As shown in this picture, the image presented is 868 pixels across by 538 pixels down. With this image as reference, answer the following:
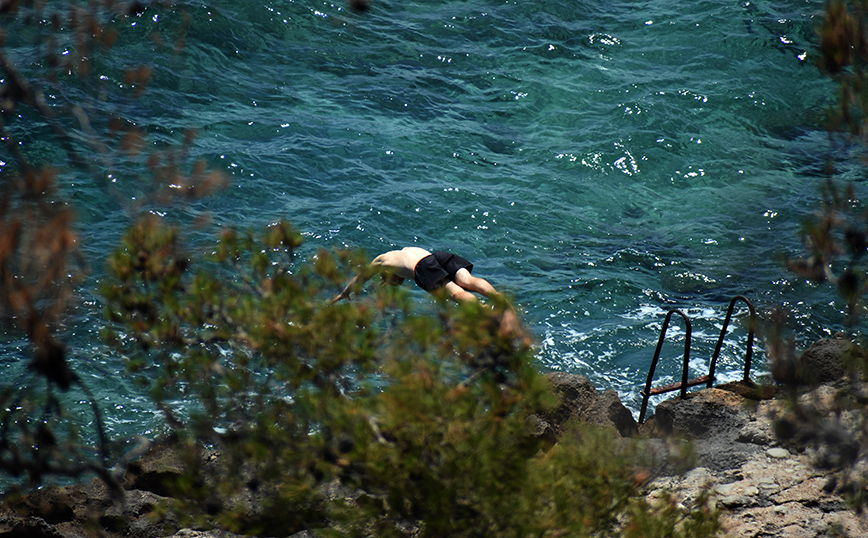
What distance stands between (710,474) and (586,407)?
1457 mm

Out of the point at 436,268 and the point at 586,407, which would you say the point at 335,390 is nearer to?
the point at 586,407

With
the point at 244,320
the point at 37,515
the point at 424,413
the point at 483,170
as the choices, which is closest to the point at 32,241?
the point at 244,320

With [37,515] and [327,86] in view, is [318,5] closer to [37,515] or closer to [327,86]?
[327,86]

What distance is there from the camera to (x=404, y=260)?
362 inches

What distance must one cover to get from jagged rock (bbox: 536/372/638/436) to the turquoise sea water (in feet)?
7.39

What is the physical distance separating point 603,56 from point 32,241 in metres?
17.8

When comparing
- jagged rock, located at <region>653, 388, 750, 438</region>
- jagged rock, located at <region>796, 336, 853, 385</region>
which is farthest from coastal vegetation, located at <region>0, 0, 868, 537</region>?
jagged rock, located at <region>796, 336, 853, 385</region>

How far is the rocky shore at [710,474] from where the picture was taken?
5.78 m

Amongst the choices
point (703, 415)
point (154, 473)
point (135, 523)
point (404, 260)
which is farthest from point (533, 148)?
point (135, 523)

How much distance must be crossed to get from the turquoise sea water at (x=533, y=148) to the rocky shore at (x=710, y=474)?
2.37 m

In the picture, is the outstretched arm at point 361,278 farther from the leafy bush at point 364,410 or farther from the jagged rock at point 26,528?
the jagged rock at point 26,528

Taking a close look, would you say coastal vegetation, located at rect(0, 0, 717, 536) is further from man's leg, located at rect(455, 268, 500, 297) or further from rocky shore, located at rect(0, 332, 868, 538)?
man's leg, located at rect(455, 268, 500, 297)

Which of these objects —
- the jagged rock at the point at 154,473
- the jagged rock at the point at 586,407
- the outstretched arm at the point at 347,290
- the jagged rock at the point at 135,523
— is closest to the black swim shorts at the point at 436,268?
the jagged rock at the point at 586,407

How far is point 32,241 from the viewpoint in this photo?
2.94 m
